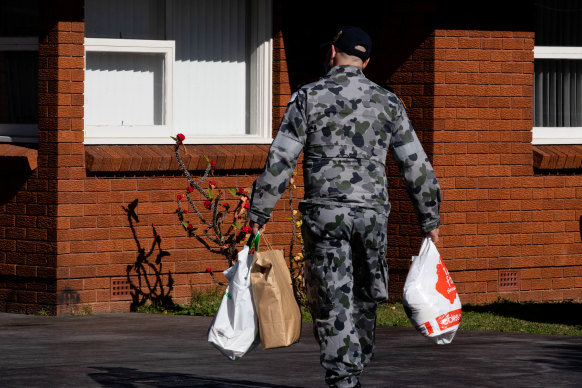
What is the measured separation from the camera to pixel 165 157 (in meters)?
10.5

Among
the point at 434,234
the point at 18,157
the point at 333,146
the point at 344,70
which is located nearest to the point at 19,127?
the point at 18,157

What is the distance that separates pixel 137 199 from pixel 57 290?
1.01m

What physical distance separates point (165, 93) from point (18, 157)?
57.6 inches

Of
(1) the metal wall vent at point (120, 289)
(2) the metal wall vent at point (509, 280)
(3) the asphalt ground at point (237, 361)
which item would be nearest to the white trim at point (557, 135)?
(2) the metal wall vent at point (509, 280)

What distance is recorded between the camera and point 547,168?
11.4 meters

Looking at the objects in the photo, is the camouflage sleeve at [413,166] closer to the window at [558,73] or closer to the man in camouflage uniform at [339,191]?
the man in camouflage uniform at [339,191]

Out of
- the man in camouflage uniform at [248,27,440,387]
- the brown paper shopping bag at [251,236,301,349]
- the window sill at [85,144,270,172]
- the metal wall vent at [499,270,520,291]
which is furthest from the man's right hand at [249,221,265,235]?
the metal wall vent at [499,270,520,291]

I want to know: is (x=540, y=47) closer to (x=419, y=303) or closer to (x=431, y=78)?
(x=431, y=78)

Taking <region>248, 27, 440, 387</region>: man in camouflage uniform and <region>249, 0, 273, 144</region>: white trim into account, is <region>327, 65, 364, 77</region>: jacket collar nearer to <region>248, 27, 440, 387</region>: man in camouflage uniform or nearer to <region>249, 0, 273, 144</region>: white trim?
<region>248, 27, 440, 387</region>: man in camouflage uniform

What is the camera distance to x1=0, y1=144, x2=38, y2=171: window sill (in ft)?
33.2

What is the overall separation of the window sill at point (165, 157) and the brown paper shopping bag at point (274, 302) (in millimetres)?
4114

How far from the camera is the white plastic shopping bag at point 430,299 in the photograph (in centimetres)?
642

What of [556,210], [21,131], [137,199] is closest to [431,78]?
[556,210]

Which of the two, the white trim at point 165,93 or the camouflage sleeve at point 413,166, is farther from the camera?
the white trim at point 165,93
